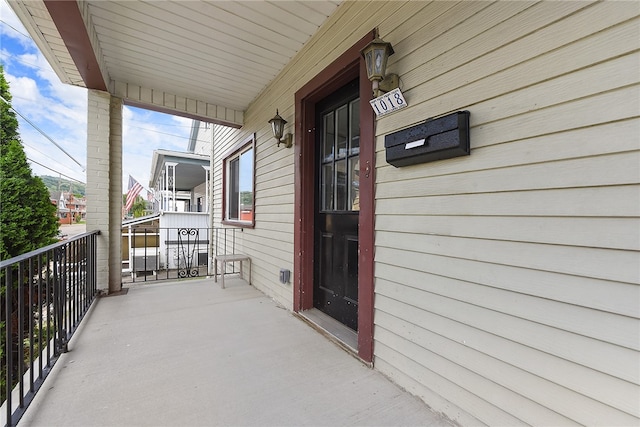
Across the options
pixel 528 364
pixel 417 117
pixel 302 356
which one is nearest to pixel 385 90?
pixel 417 117

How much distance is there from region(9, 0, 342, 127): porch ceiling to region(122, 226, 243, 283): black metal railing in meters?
2.16

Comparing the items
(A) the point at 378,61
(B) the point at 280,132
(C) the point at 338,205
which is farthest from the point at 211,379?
(B) the point at 280,132

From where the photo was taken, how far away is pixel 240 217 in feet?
15.1

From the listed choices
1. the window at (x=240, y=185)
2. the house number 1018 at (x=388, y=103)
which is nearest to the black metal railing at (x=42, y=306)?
the window at (x=240, y=185)

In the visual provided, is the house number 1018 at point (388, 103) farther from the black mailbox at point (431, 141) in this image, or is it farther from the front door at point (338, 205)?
the front door at point (338, 205)

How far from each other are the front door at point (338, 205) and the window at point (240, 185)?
148 centimetres

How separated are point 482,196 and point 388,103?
0.82 meters

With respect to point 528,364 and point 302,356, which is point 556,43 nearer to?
point 528,364

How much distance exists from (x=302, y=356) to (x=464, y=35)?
2.17 metres

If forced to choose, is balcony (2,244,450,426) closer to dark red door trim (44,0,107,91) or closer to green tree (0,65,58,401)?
green tree (0,65,58,401)

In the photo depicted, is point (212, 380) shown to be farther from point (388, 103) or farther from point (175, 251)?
point (175, 251)

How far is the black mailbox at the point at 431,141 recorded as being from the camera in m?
1.29

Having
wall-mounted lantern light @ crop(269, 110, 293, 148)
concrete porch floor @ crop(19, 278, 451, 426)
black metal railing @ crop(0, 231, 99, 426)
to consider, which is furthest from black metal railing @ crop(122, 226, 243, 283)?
wall-mounted lantern light @ crop(269, 110, 293, 148)

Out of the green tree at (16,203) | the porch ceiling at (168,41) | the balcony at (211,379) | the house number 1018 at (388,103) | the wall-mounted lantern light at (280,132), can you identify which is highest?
the porch ceiling at (168,41)
